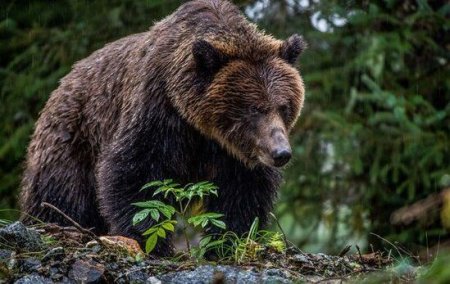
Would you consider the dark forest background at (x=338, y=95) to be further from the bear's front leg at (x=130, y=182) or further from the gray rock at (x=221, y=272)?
the gray rock at (x=221, y=272)

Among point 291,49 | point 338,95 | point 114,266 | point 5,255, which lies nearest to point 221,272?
point 114,266

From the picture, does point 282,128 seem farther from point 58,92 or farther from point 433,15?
point 433,15

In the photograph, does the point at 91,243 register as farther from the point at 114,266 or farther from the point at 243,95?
the point at 243,95

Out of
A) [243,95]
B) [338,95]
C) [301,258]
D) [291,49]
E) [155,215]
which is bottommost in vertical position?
[338,95]

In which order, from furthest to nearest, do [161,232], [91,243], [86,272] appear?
[161,232], [91,243], [86,272]

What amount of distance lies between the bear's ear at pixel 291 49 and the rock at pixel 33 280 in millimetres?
2902

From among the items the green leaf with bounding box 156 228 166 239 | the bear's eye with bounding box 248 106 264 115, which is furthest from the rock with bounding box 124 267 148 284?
the bear's eye with bounding box 248 106 264 115

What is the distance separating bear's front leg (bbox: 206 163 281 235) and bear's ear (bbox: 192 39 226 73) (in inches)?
26.9

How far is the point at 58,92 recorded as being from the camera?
7426 millimetres

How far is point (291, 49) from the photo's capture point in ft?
21.0

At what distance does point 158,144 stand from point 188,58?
1.97 feet

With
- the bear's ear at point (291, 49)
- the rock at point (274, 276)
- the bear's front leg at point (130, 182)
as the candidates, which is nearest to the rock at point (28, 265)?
the rock at point (274, 276)

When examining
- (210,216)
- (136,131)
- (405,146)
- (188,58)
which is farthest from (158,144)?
(405,146)

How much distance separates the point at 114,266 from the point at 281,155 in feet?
5.44
